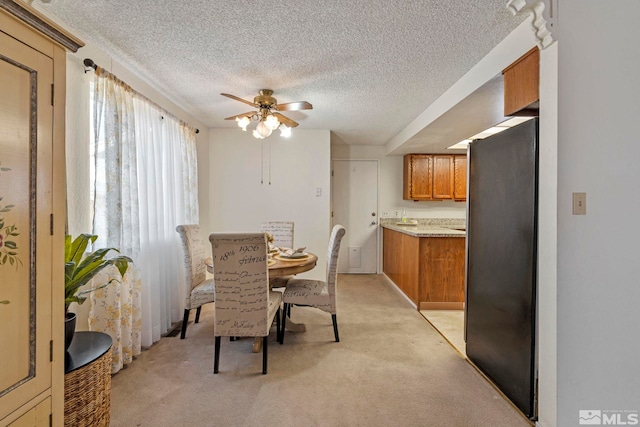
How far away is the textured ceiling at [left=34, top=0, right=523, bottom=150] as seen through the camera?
1.67m

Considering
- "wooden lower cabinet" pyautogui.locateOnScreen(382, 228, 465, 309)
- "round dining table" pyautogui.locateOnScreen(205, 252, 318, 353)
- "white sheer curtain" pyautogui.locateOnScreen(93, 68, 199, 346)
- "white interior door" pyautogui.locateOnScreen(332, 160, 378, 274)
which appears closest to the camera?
"white sheer curtain" pyautogui.locateOnScreen(93, 68, 199, 346)

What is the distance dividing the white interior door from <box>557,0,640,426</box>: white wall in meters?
3.81

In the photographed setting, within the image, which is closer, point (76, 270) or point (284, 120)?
point (76, 270)

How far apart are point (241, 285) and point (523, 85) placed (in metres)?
2.21

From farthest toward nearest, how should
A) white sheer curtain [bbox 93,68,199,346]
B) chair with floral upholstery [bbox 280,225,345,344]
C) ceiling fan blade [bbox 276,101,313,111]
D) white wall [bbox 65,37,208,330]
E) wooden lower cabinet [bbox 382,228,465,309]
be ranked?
wooden lower cabinet [bbox 382,228,465,309] < chair with floral upholstery [bbox 280,225,345,344] < ceiling fan blade [bbox 276,101,313,111] < white sheer curtain [bbox 93,68,199,346] < white wall [bbox 65,37,208,330]

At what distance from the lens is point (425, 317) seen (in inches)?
128

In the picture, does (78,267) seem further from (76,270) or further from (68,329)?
(68,329)

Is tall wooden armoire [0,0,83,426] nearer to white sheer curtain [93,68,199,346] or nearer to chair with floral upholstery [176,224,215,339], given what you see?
white sheer curtain [93,68,199,346]

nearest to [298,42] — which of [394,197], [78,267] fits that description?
[78,267]

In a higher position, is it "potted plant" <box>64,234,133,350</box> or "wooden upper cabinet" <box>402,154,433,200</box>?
"wooden upper cabinet" <box>402,154,433,200</box>

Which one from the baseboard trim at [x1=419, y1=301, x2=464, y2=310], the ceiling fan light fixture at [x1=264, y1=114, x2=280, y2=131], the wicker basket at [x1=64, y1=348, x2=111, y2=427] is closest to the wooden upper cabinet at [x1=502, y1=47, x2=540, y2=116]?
the ceiling fan light fixture at [x1=264, y1=114, x2=280, y2=131]

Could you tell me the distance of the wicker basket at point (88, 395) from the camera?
4.43ft

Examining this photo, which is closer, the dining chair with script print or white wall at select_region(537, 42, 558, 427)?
white wall at select_region(537, 42, 558, 427)

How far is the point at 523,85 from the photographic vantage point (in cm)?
177
